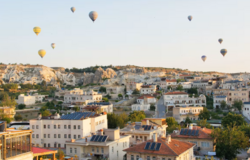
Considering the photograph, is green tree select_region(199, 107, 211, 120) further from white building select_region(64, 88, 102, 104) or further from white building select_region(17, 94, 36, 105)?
white building select_region(17, 94, 36, 105)

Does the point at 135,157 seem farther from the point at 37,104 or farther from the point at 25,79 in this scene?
the point at 25,79

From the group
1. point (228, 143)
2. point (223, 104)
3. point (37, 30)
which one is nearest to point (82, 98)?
point (37, 30)

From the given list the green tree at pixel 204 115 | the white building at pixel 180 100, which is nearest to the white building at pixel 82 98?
the white building at pixel 180 100

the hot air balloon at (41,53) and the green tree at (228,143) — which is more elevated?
the hot air balloon at (41,53)

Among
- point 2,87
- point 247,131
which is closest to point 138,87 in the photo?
point 2,87

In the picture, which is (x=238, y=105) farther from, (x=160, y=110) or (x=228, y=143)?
(x=228, y=143)

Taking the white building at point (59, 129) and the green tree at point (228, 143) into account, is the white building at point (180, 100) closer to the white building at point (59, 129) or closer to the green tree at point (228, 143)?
the white building at point (59, 129)
